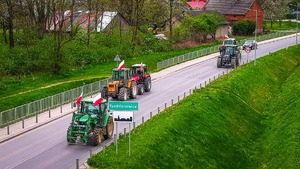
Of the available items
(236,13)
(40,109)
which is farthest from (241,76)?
(236,13)

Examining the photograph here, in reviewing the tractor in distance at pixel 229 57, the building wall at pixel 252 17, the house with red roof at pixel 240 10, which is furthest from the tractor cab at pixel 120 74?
the building wall at pixel 252 17

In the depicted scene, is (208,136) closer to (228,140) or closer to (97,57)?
(228,140)

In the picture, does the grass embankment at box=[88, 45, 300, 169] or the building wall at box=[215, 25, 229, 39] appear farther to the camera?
the building wall at box=[215, 25, 229, 39]

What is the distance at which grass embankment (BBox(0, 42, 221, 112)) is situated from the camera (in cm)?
4566

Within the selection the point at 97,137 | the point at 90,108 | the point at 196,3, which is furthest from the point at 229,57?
the point at 196,3

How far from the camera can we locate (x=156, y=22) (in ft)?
339

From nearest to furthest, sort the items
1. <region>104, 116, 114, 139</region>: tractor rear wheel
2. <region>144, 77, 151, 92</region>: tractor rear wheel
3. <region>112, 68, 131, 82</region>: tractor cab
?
<region>104, 116, 114, 139</region>: tractor rear wheel → <region>112, 68, 131, 82</region>: tractor cab → <region>144, 77, 151, 92</region>: tractor rear wheel

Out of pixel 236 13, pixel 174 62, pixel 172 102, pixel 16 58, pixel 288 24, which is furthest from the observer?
pixel 288 24

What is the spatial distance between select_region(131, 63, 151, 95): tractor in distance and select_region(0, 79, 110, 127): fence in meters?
3.70

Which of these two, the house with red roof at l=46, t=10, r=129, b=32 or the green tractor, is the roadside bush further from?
the green tractor

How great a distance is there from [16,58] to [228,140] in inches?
1257

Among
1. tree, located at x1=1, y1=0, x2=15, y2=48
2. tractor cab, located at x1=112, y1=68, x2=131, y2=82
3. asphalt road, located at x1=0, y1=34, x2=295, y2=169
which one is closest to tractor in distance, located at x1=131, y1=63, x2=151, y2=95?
asphalt road, located at x1=0, y1=34, x2=295, y2=169

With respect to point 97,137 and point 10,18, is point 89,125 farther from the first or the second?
point 10,18

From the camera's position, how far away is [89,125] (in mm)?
→ 30719
